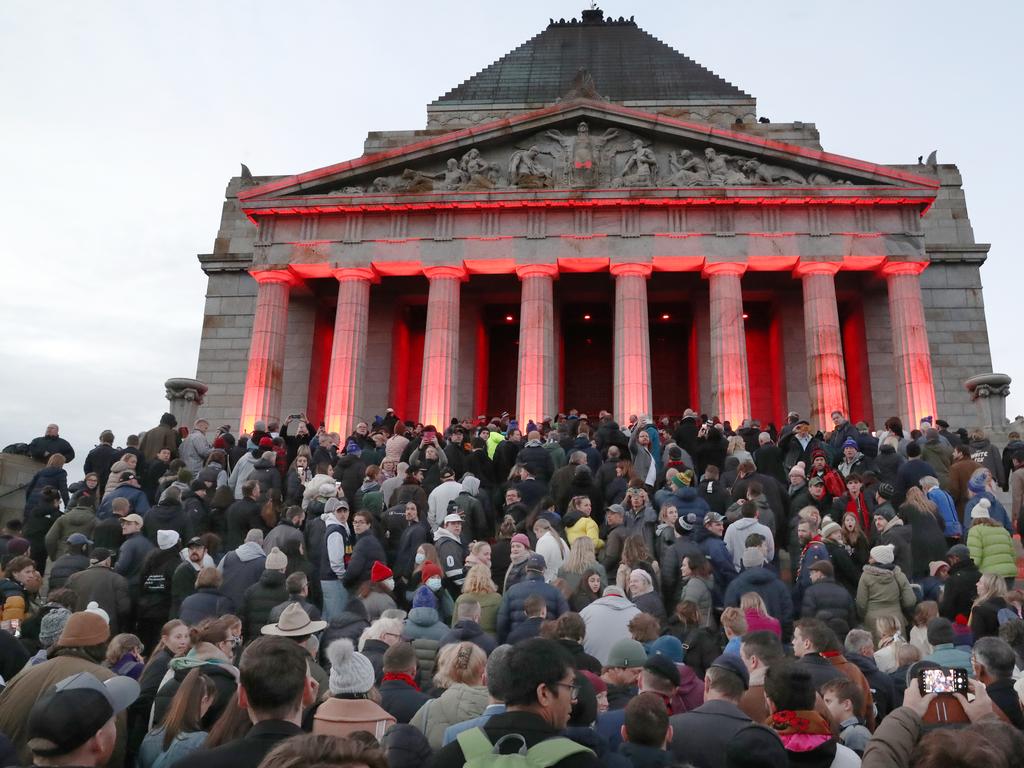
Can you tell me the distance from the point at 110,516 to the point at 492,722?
38.8ft

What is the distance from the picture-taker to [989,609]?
29.6 ft

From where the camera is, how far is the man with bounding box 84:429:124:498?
60.8 feet

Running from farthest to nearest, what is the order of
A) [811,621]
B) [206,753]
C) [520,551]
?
[520,551] → [811,621] → [206,753]

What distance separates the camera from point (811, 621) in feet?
23.6

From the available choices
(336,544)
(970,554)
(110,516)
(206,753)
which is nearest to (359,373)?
(110,516)

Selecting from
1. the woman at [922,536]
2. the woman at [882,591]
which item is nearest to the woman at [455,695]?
the woman at [882,591]

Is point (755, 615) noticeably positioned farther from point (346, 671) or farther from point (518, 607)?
point (346, 671)

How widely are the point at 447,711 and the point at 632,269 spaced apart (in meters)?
25.0

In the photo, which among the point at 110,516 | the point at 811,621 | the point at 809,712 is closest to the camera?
the point at 809,712

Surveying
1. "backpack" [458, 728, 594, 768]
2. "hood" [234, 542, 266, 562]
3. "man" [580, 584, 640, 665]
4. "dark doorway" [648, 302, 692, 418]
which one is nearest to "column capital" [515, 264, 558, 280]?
"dark doorway" [648, 302, 692, 418]

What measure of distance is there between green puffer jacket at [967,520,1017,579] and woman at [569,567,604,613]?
5162 mm

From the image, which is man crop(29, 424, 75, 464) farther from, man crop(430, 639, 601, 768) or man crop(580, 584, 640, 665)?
man crop(430, 639, 601, 768)

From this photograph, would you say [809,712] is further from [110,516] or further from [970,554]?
[110,516]

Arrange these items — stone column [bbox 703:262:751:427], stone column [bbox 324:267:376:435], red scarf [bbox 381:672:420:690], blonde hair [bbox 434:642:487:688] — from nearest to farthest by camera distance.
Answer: blonde hair [bbox 434:642:487:688] → red scarf [bbox 381:672:420:690] → stone column [bbox 703:262:751:427] → stone column [bbox 324:267:376:435]
